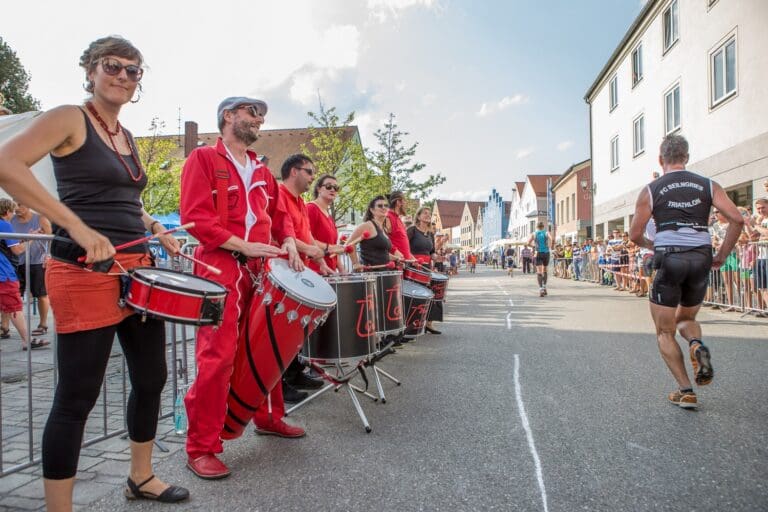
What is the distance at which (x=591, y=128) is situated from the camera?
31.6 m

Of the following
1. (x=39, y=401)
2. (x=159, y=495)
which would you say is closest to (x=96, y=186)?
(x=159, y=495)

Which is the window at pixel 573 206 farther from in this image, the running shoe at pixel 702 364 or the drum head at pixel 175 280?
the drum head at pixel 175 280

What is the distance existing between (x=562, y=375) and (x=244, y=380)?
3.43 m

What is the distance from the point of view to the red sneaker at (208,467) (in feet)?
10.3


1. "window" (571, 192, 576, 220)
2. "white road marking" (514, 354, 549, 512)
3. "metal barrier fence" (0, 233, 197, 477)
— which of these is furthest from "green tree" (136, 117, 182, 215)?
"window" (571, 192, 576, 220)

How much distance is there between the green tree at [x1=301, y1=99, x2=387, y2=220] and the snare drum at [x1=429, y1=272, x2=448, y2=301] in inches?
625

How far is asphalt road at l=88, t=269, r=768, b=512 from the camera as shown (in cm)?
A: 284

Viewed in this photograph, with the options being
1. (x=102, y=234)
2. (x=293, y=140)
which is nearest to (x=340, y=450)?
(x=102, y=234)

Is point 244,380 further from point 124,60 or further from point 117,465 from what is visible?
point 124,60

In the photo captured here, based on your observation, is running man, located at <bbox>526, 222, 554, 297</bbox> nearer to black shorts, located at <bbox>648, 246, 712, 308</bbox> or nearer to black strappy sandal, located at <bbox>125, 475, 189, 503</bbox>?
black shorts, located at <bbox>648, 246, 712, 308</bbox>

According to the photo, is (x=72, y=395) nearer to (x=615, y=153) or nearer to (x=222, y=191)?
(x=222, y=191)

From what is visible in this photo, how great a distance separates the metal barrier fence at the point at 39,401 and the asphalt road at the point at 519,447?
2.63 ft

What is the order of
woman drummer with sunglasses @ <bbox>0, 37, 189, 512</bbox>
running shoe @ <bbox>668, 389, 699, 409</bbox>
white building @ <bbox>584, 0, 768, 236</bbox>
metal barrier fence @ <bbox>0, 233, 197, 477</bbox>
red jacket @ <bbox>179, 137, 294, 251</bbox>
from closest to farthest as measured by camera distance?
woman drummer with sunglasses @ <bbox>0, 37, 189, 512</bbox>, red jacket @ <bbox>179, 137, 294, 251</bbox>, metal barrier fence @ <bbox>0, 233, 197, 477</bbox>, running shoe @ <bbox>668, 389, 699, 409</bbox>, white building @ <bbox>584, 0, 768, 236</bbox>

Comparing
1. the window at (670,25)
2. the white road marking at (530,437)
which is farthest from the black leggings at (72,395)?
the window at (670,25)
